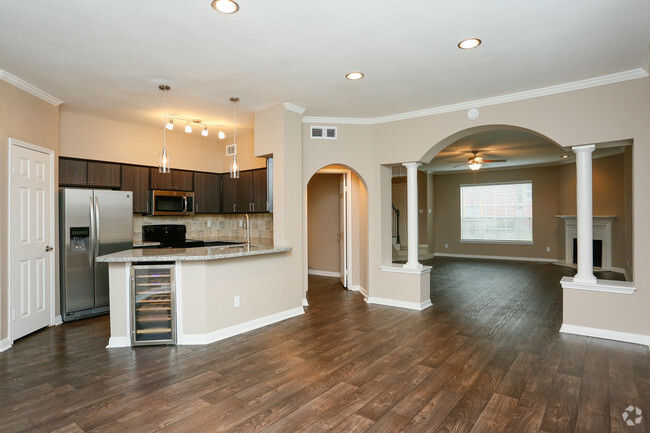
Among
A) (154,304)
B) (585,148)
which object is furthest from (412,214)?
(154,304)

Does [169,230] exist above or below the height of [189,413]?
above

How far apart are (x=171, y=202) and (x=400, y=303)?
4069 mm

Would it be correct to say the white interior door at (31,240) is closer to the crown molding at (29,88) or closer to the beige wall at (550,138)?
the crown molding at (29,88)

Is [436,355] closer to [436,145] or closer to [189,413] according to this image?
[189,413]

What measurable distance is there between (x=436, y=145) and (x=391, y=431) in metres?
3.92

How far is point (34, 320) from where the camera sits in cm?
428

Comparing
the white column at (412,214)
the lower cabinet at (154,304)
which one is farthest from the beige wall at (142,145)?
the lower cabinet at (154,304)

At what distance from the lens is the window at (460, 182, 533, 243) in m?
10.6

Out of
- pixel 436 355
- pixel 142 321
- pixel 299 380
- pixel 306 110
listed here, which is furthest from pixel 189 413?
pixel 306 110

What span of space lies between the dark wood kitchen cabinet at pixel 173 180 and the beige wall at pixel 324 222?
2.55m

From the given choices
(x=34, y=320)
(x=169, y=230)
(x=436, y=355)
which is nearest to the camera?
(x=436, y=355)

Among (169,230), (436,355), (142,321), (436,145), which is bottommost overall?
(436,355)

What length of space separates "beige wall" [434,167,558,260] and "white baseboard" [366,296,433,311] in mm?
6527

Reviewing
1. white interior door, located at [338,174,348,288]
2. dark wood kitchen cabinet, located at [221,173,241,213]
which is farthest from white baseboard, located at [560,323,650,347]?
dark wood kitchen cabinet, located at [221,173,241,213]
